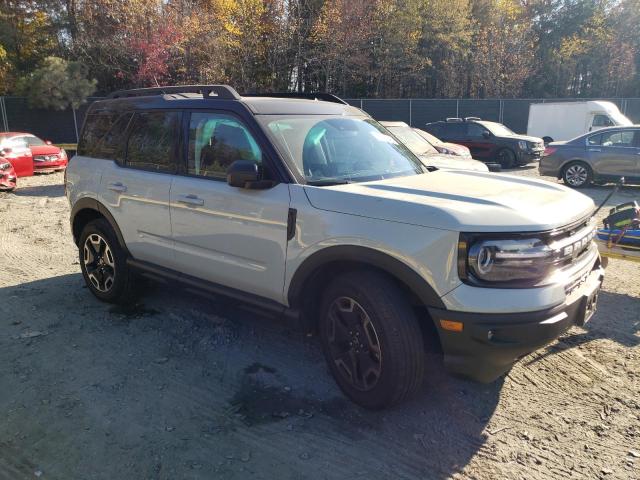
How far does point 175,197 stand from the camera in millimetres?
4062

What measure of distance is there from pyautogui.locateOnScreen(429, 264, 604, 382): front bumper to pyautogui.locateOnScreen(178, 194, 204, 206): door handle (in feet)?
6.36

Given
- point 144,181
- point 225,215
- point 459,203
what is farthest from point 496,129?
point 459,203

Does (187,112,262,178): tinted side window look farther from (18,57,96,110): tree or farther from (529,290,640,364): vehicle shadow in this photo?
(18,57,96,110): tree

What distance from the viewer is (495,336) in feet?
8.82

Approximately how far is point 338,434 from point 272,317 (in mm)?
914

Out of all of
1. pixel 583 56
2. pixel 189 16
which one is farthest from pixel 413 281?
pixel 583 56

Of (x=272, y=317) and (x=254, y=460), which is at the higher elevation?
(x=272, y=317)

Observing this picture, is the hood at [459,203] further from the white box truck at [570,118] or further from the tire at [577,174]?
the white box truck at [570,118]

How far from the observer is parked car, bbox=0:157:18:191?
11.9 meters

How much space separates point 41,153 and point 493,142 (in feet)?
46.2

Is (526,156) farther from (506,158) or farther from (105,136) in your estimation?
(105,136)

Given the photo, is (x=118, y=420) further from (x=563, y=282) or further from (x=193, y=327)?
(x=563, y=282)

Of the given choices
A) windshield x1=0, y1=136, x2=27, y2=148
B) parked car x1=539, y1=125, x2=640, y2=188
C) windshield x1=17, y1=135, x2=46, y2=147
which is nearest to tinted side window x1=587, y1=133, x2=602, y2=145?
parked car x1=539, y1=125, x2=640, y2=188

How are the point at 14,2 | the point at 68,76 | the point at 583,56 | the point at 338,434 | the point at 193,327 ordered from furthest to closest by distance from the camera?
the point at 583,56, the point at 14,2, the point at 68,76, the point at 193,327, the point at 338,434
